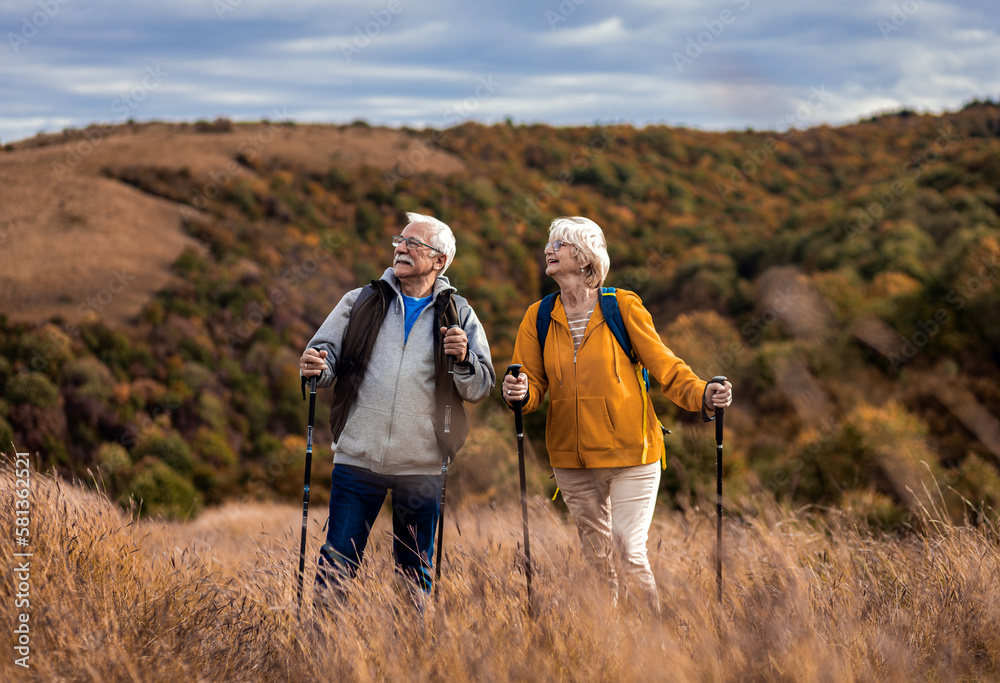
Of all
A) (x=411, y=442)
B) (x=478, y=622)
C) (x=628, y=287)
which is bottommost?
(x=628, y=287)

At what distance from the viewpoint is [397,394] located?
11.3 ft

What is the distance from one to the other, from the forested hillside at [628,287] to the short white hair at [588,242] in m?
1.08

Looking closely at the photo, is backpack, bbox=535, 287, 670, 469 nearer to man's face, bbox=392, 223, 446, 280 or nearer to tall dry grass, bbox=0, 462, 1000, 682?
man's face, bbox=392, 223, 446, 280

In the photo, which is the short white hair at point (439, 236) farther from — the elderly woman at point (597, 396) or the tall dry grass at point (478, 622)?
the tall dry grass at point (478, 622)

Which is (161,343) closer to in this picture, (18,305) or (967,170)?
(18,305)

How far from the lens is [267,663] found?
297cm

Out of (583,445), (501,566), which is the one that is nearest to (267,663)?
(501,566)

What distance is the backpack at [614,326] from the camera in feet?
11.8

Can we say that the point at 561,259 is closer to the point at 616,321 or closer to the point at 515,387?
the point at 616,321

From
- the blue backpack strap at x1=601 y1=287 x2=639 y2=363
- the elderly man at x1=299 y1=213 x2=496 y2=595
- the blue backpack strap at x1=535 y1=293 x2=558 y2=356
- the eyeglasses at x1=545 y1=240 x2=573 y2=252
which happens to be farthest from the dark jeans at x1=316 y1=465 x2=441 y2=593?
the eyeglasses at x1=545 y1=240 x2=573 y2=252

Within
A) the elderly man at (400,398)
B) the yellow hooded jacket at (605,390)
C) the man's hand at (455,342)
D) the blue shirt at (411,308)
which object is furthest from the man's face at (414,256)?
the yellow hooded jacket at (605,390)

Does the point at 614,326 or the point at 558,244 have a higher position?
the point at 558,244

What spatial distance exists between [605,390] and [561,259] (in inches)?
25.9

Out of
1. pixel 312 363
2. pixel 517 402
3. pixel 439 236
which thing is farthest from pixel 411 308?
pixel 517 402
